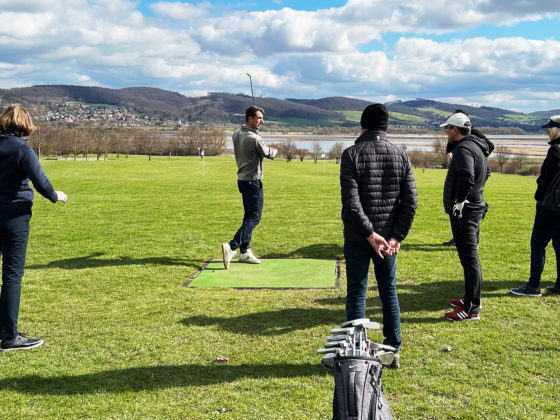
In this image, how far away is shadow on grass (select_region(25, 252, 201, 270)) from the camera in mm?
9203

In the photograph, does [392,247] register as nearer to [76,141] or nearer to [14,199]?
[14,199]

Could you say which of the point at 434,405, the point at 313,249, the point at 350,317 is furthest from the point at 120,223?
the point at 434,405

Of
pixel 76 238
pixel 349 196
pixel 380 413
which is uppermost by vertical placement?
pixel 349 196

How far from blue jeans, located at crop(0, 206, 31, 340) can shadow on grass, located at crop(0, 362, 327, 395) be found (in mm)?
827

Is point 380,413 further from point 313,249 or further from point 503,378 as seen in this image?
point 313,249

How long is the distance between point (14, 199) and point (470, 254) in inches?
203

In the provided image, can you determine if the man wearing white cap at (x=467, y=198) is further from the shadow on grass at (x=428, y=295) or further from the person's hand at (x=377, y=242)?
the person's hand at (x=377, y=242)

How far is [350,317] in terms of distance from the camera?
4664 mm

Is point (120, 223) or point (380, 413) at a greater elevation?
point (380, 413)

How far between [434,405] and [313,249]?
6.71 metres

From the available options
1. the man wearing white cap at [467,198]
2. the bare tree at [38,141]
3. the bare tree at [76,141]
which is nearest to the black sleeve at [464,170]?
the man wearing white cap at [467,198]

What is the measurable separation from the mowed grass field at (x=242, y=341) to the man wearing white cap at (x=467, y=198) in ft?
1.16

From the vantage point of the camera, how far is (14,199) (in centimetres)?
502

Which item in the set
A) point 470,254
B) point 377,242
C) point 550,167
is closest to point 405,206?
point 377,242
